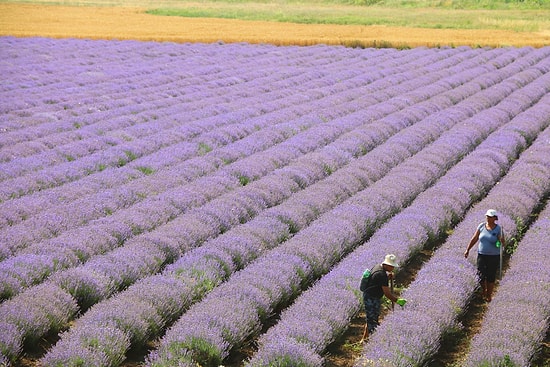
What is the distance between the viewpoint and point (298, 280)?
865 cm

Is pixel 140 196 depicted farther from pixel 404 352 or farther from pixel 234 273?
pixel 404 352

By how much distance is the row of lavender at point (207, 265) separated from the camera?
6.79 meters

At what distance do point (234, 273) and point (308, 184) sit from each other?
4293 mm

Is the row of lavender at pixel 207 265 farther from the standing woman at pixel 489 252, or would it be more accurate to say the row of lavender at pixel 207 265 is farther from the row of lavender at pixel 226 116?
the row of lavender at pixel 226 116

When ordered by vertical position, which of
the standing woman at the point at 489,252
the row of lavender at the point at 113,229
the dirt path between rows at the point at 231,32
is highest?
the standing woman at the point at 489,252

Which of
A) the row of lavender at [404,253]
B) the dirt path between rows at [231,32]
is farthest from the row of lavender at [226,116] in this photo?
the dirt path between rows at [231,32]

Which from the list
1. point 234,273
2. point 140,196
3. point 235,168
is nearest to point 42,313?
point 234,273

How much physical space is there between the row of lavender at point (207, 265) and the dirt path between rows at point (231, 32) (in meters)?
22.5

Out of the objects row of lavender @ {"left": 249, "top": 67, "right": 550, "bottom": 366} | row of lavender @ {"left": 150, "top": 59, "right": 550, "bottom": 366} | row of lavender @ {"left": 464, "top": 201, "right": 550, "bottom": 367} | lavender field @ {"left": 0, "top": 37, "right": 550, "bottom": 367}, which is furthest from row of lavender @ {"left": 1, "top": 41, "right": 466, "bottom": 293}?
row of lavender @ {"left": 464, "top": 201, "right": 550, "bottom": 367}

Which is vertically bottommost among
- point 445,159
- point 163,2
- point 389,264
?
point 163,2

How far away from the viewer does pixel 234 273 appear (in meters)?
8.75

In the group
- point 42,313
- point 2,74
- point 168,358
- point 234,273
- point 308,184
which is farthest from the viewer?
point 2,74

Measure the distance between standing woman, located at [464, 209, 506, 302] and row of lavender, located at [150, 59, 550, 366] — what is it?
110cm

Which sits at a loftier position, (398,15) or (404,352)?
(404,352)
